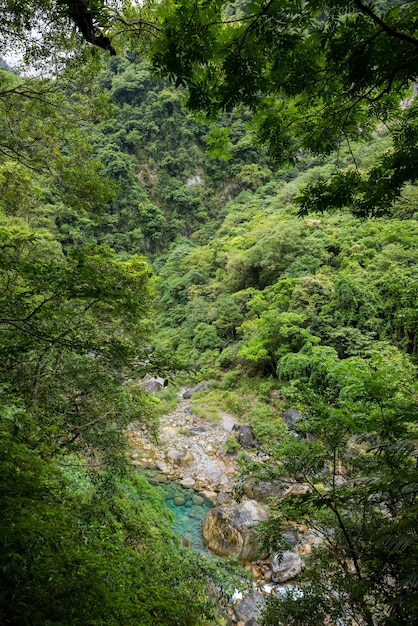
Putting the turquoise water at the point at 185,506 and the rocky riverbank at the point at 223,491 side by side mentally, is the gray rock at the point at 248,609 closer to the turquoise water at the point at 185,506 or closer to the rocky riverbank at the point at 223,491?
the rocky riverbank at the point at 223,491

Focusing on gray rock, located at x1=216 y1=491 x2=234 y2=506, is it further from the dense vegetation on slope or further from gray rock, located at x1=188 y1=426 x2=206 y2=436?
gray rock, located at x1=188 y1=426 x2=206 y2=436

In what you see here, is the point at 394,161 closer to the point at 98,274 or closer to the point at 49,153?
the point at 98,274

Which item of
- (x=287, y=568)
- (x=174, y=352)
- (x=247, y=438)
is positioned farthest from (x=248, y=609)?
(x=247, y=438)

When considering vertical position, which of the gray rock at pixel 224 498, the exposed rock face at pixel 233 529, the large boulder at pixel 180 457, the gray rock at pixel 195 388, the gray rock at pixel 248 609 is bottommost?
the gray rock at pixel 195 388

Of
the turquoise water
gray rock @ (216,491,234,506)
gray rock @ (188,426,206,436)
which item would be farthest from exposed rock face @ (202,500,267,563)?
gray rock @ (188,426,206,436)

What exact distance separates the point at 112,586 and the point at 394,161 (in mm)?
3591

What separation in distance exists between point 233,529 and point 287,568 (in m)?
1.24

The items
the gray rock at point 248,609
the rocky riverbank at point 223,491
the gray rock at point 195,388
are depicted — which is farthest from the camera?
the gray rock at point 195,388

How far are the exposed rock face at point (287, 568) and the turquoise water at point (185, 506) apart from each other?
5.02 feet

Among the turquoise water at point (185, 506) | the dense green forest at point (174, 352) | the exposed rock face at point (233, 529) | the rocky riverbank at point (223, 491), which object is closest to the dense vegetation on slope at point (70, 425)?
the dense green forest at point (174, 352)

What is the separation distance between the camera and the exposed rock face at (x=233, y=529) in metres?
6.29

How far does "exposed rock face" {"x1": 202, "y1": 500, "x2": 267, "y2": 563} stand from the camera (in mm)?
6285

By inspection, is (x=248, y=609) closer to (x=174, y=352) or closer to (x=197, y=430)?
(x=174, y=352)

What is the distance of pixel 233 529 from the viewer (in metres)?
6.56
